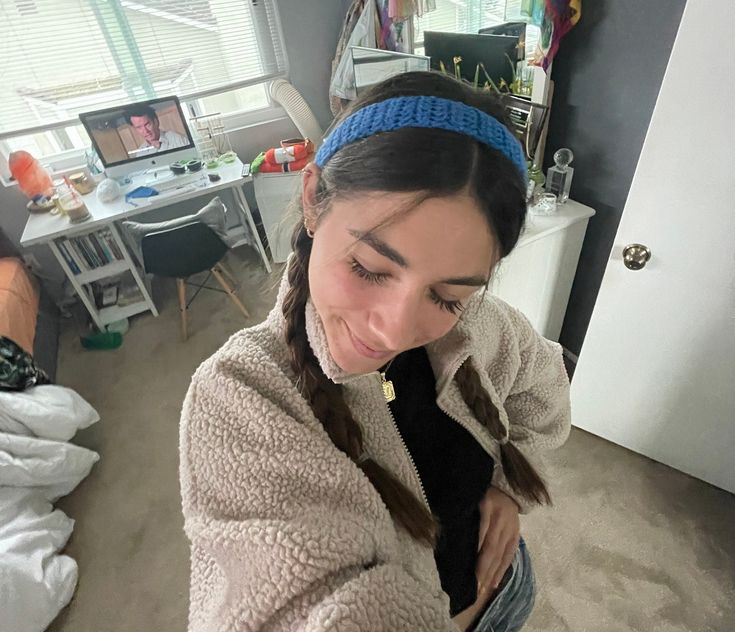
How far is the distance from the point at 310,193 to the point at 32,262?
2777 millimetres

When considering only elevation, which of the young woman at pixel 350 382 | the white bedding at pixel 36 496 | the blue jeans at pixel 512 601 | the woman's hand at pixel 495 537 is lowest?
the white bedding at pixel 36 496

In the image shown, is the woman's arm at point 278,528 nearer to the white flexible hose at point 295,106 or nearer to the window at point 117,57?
the white flexible hose at point 295,106

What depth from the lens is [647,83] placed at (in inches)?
46.9

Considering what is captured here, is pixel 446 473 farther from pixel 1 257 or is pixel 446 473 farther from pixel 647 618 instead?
pixel 1 257

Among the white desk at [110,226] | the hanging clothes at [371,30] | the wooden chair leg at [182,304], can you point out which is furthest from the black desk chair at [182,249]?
the hanging clothes at [371,30]

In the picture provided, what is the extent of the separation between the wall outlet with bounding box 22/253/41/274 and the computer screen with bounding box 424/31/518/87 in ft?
8.11

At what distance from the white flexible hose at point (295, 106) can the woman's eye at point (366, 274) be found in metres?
2.72

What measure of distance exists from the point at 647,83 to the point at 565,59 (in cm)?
30

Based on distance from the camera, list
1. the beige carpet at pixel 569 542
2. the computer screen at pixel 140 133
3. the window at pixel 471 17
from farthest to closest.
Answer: the computer screen at pixel 140 133 < the window at pixel 471 17 < the beige carpet at pixel 569 542

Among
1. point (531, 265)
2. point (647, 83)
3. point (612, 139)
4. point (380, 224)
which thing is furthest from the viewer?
point (531, 265)

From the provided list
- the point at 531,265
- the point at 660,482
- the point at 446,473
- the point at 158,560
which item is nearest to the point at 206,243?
the point at 158,560

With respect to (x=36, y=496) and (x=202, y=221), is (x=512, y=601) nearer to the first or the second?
(x=36, y=496)

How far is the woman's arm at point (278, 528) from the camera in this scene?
0.43 m

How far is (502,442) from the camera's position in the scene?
28.7 inches
